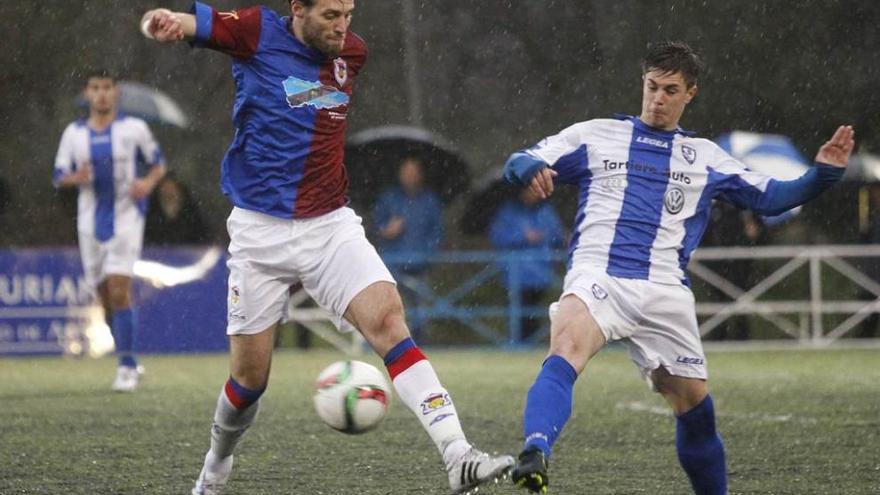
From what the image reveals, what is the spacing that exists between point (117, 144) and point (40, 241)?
20.0ft

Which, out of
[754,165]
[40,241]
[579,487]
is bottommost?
[40,241]

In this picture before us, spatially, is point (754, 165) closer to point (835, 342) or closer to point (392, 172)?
point (835, 342)

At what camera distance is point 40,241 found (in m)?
16.0

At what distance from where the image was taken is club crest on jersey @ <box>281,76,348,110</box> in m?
5.35

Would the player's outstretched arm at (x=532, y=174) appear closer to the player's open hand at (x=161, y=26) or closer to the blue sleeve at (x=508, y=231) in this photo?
the player's open hand at (x=161, y=26)

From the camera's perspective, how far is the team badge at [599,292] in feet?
16.7

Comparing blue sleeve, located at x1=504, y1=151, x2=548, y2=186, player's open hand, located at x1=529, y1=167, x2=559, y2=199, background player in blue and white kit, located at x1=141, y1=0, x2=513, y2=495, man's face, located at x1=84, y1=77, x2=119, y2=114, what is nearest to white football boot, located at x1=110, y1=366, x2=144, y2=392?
man's face, located at x1=84, y1=77, x2=119, y2=114

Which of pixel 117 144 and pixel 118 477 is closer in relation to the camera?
pixel 118 477

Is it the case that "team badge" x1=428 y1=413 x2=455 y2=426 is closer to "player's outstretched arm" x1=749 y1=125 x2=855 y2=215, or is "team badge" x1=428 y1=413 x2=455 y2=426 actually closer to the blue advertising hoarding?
"player's outstretched arm" x1=749 y1=125 x2=855 y2=215

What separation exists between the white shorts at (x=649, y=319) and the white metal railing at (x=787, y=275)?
903 centimetres

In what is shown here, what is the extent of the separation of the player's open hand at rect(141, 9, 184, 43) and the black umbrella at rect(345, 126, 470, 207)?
1024cm

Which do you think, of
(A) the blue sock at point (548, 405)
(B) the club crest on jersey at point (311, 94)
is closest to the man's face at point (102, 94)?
(B) the club crest on jersey at point (311, 94)

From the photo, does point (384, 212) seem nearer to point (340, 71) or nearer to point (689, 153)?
point (340, 71)

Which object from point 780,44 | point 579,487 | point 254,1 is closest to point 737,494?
point 579,487
